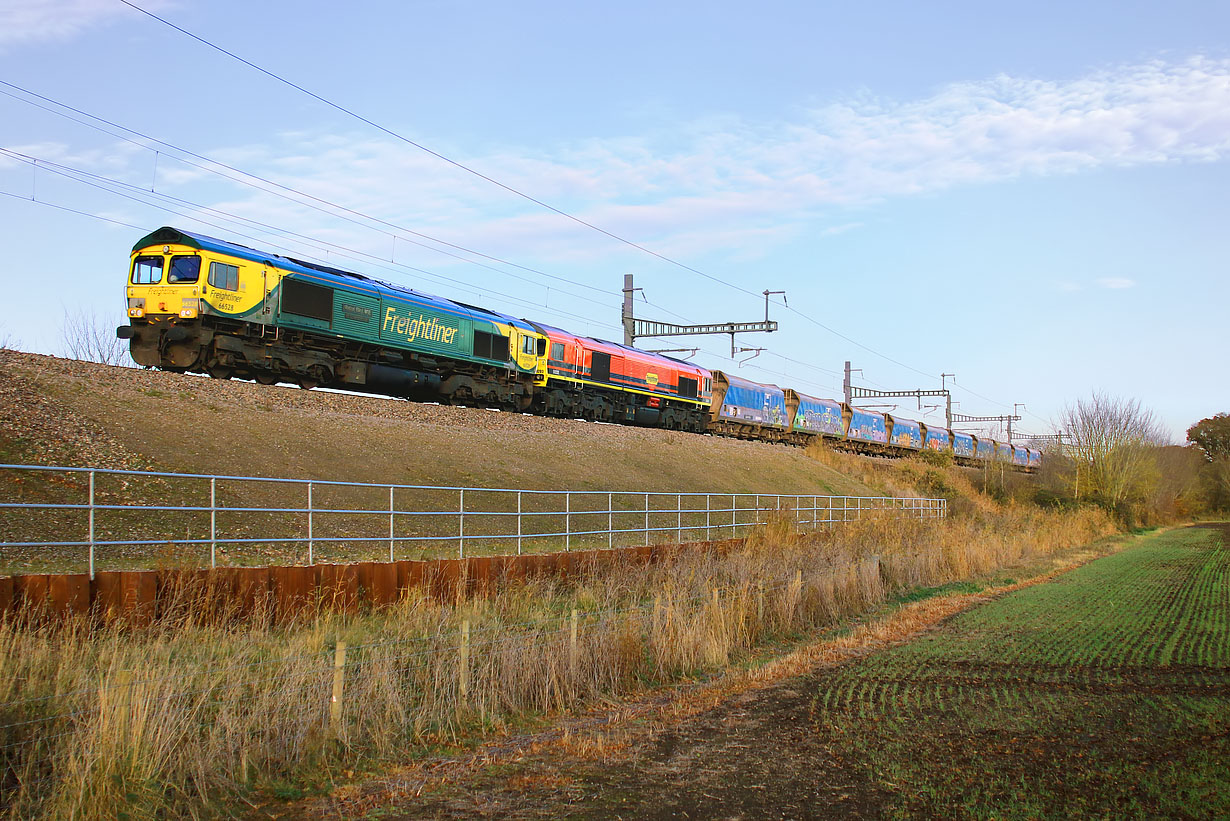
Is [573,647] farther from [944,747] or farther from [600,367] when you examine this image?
[600,367]

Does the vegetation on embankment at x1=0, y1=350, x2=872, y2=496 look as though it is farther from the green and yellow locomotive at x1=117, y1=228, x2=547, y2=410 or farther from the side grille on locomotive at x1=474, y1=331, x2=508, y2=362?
the side grille on locomotive at x1=474, y1=331, x2=508, y2=362

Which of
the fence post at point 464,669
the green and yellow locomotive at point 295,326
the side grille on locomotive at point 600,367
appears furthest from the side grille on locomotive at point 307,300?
the fence post at point 464,669

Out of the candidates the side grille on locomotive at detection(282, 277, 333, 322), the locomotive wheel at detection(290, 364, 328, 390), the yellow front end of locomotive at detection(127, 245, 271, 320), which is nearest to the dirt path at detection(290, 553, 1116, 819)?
the yellow front end of locomotive at detection(127, 245, 271, 320)

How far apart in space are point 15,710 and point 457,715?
3561mm

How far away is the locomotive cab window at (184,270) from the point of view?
20688 millimetres

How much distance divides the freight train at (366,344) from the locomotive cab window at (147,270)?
0.03m

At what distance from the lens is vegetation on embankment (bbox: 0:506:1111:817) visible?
617cm

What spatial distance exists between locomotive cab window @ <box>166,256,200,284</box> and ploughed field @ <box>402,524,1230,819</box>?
17109 millimetres

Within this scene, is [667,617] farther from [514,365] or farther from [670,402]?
[670,402]

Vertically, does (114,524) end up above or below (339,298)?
below

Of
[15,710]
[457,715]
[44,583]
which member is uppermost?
[44,583]

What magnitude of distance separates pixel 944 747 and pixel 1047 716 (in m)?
1.46

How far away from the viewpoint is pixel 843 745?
731cm

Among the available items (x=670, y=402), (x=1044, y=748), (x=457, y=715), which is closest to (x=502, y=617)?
(x=457, y=715)
